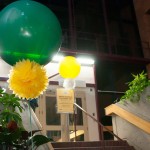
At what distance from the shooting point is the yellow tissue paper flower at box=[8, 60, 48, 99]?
2604 millimetres

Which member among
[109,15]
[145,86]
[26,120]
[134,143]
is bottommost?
[134,143]

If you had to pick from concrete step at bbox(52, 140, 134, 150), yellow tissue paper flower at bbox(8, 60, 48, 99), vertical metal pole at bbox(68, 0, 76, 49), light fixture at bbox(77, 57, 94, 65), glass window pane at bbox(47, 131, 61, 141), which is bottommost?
concrete step at bbox(52, 140, 134, 150)

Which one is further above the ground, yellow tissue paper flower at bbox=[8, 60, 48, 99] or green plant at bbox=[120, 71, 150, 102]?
green plant at bbox=[120, 71, 150, 102]

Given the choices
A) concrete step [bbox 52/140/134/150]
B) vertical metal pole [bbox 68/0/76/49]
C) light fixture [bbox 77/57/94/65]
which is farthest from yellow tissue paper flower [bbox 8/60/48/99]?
vertical metal pole [bbox 68/0/76/49]

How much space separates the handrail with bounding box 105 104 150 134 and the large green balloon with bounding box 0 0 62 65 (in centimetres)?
274

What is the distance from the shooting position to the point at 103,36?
37.0ft

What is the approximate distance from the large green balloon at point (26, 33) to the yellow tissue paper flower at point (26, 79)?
0.16 metres

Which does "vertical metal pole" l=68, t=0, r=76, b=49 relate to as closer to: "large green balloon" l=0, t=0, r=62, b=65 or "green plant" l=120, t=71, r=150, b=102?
"green plant" l=120, t=71, r=150, b=102

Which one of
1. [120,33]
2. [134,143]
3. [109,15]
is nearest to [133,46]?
[120,33]

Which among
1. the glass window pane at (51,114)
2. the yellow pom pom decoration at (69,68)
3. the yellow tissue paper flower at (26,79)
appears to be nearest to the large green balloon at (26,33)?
the yellow tissue paper flower at (26,79)

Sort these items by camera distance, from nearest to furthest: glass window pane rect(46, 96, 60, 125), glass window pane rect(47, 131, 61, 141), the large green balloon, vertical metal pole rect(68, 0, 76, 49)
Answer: the large green balloon, glass window pane rect(47, 131, 61, 141), glass window pane rect(46, 96, 60, 125), vertical metal pole rect(68, 0, 76, 49)

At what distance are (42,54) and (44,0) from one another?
855 centimetres

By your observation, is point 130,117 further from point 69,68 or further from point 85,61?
point 85,61

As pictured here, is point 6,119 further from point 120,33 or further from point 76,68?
point 120,33
